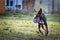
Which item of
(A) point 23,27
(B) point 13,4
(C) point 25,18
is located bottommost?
(A) point 23,27

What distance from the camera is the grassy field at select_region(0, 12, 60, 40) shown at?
5324mm

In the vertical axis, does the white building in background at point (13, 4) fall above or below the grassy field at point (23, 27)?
above

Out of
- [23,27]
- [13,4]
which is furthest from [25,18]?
[13,4]

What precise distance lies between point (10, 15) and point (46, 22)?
449mm

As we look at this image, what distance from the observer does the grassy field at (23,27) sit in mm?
5324

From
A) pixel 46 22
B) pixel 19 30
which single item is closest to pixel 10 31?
pixel 19 30

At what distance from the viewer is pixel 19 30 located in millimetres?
5355

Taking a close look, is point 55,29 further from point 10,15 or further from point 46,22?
point 10,15

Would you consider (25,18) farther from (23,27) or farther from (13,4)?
(13,4)

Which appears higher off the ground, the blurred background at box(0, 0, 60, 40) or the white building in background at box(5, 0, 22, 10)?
the white building in background at box(5, 0, 22, 10)

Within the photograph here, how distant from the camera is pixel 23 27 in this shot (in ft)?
A: 17.6

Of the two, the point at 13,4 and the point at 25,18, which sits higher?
the point at 13,4

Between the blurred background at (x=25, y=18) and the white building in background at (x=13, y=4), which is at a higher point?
the white building in background at (x=13, y=4)

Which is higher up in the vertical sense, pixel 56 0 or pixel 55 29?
pixel 56 0
